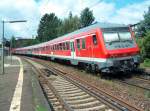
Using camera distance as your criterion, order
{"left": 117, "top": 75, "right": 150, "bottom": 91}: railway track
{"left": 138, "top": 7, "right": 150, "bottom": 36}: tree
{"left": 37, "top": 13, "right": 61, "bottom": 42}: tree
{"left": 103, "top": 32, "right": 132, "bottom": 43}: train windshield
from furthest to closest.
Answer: {"left": 37, "top": 13, "right": 61, "bottom": 42}: tree
{"left": 138, "top": 7, "right": 150, "bottom": 36}: tree
{"left": 103, "top": 32, "right": 132, "bottom": 43}: train windshield
{"left": 117, "top": 75, "right": 150, "bottom": 91}: railway track

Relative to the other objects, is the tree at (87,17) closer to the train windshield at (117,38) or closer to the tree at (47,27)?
the tree at (47,27)

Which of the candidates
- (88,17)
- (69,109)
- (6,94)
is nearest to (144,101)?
(69,109)

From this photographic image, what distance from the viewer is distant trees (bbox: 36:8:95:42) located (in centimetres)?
7875

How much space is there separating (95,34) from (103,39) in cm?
78

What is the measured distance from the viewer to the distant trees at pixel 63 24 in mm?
78750

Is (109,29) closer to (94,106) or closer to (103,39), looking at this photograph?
(103,39)

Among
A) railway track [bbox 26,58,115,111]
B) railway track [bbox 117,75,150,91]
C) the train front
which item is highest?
the train front

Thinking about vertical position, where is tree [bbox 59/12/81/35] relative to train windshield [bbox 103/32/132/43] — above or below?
above

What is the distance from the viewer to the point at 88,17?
257 ft

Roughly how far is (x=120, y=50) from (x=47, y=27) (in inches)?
4494

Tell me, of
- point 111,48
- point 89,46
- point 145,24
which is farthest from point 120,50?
point 145,24

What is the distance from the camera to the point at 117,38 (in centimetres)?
1825

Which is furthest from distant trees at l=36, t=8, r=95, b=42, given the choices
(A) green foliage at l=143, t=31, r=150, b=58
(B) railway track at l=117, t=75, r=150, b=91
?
(B) railway track at l=117, t=75, r=150, b=91

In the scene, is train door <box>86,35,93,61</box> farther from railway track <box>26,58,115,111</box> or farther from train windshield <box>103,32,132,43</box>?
railway track <box>26,58,115,111</box>
